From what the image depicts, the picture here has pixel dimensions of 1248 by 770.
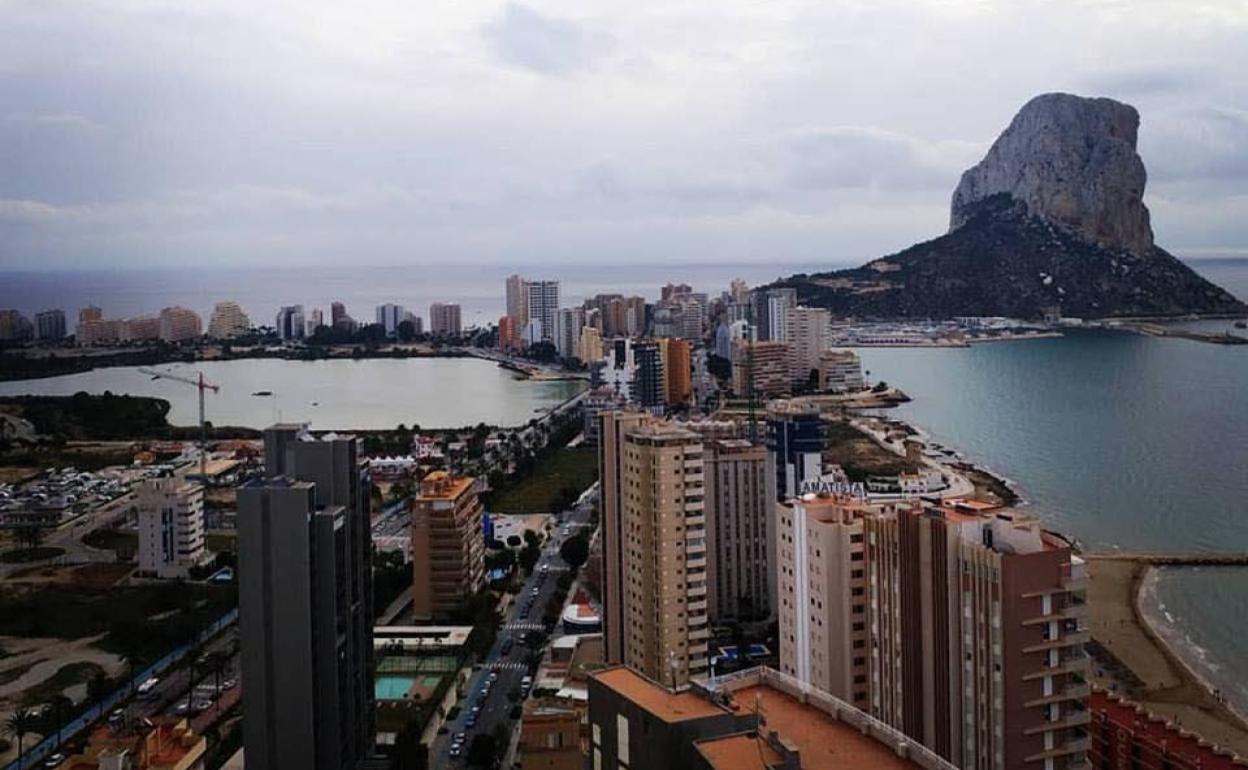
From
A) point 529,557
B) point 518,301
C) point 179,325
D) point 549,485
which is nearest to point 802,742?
point 529,557

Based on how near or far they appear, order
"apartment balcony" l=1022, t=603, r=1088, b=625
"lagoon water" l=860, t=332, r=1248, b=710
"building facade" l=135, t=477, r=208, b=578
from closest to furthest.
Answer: "apartment balcony" l=1022, t=603, r=1088, b=625 → "building facade" l=135, t=477, r=208, b=578 → "lagoon water" l=860, t=332, r=1248, b=710

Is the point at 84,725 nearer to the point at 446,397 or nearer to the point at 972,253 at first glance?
the point at 446,397

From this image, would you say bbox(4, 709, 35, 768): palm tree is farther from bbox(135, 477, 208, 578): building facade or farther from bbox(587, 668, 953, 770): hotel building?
bbox(587, 668, 953, 770): hotel building

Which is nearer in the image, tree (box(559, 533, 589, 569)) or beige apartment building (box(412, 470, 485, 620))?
beige apartment building (box(412, 470, 485, 620))

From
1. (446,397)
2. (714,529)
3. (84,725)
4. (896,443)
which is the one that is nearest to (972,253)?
(446,397)

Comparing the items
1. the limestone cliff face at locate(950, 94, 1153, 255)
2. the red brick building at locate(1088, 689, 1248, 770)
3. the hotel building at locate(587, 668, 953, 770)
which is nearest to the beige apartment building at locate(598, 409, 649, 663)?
the red brick building at locate(1088, 689, 1248, 770)

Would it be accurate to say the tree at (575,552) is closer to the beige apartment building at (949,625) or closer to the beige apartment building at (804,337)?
the beige apartment building at (949,625)

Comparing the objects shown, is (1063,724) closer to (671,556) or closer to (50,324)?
(671,556)

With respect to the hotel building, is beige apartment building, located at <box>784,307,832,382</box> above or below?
above
